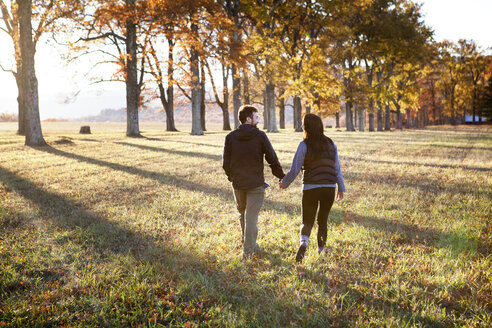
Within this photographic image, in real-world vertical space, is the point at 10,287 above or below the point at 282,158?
below

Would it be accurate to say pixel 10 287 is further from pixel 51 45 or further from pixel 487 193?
pixel 51 45

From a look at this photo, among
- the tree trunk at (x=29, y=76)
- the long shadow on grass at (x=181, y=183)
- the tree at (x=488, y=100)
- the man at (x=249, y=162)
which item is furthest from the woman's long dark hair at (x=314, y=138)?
the tree at (x=488, y=100)

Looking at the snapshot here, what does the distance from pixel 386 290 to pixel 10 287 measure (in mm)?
4435

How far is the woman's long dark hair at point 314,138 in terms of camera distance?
165 inches

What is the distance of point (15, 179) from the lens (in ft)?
31.0

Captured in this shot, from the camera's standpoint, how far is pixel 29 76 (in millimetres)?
16938

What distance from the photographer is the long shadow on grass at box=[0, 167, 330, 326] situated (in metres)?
3.25

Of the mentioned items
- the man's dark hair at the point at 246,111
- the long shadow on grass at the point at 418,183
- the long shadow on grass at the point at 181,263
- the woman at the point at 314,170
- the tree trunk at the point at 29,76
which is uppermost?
the tree trunk at the point at 29,76

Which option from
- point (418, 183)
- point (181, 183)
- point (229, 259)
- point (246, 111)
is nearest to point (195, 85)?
point (181, 183)

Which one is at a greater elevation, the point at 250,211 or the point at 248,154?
the point at 248,154

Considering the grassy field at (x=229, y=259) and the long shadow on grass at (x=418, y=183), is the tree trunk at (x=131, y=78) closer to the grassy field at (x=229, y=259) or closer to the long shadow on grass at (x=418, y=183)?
the grassy field at (x=229, y=259)

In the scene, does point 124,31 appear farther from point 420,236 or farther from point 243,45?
point 420,236

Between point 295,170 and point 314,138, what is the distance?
1.69ft

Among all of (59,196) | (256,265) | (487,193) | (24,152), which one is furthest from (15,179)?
(487,193)
